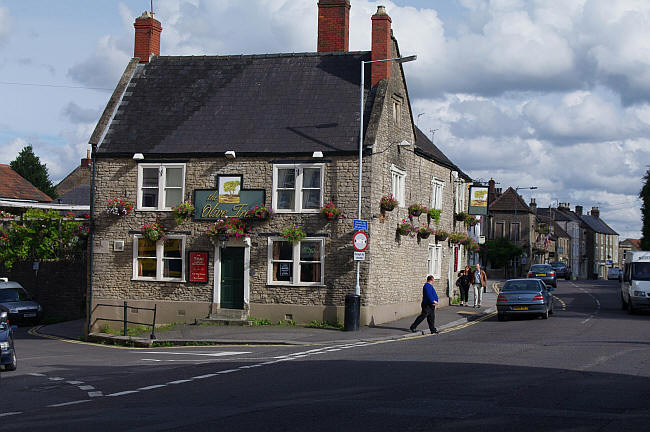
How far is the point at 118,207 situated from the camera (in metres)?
29.3

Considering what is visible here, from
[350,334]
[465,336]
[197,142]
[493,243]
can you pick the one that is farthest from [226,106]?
[493,243]

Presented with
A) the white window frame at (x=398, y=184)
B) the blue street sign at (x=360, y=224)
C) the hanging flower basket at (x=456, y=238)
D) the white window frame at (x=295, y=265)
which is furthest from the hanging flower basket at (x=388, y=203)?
the hanging flower basket at (x=456, y=238)

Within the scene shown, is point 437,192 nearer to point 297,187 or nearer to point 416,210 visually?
point 416,210

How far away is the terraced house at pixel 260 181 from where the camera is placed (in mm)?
27766

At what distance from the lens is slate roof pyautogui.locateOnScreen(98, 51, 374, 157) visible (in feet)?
94.0

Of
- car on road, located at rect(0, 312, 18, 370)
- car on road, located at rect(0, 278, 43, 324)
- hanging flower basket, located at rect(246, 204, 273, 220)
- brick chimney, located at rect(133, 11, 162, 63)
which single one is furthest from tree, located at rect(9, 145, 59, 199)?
car on road, located at rect(0, 312, 18, 370)

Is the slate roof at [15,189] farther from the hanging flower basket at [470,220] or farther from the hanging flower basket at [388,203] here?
the hanging flower basket at [388,203]

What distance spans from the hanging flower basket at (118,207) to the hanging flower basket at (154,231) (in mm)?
969

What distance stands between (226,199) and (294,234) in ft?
9.74

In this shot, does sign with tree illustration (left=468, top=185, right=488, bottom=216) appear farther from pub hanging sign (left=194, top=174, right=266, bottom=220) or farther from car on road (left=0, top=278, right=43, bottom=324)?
car on road (left=0, top=278, right=43, bottom=324)

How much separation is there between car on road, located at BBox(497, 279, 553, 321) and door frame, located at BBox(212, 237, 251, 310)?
9406 millimetres

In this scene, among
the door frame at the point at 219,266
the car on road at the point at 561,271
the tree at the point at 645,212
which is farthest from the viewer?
the car on road at the point at 561,271

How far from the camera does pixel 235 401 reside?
462 inches

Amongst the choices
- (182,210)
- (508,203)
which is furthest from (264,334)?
(508,203)
